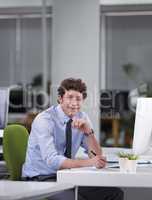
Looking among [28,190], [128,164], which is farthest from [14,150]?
[28,190]

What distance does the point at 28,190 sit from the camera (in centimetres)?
230

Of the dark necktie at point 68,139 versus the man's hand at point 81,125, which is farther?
the dark necktie at point 68,139

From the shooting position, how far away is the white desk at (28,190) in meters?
2.17

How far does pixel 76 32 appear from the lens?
743cm

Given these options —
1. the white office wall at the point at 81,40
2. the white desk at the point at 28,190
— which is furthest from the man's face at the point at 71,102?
the white office wall at the point at 81,40

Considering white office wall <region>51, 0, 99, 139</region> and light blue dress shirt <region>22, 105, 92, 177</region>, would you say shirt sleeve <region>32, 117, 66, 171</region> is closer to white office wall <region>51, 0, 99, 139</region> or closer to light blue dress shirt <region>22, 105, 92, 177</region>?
light blue dress shirt <region>22, 105, 92, 177</region>

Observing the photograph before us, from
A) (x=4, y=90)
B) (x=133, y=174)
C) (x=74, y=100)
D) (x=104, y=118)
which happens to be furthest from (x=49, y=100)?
(x=133, y=174)

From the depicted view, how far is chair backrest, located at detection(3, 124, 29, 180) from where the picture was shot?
351 centimetres

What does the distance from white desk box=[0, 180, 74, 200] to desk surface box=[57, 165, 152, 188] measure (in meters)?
0.20

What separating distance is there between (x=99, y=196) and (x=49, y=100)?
4.85 m

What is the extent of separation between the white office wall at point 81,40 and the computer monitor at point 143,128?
4070mm

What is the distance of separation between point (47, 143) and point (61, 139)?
8.2 inches

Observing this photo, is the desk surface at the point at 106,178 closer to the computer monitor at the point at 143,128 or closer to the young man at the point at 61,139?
the young man at the point at 61,139

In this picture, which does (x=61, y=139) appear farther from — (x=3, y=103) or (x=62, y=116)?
(x=3, y=103)
